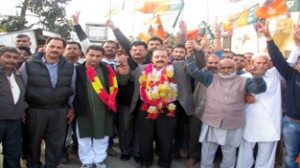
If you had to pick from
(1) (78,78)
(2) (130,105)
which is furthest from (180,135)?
(1) (78,78)

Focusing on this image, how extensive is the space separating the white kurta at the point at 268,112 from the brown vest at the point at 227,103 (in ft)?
0.69

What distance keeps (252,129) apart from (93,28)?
13915 millimetres

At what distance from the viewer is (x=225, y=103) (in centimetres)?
384

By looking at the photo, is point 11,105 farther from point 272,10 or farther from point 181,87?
point 272,10

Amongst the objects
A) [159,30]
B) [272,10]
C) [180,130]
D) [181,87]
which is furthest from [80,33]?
[159,30]

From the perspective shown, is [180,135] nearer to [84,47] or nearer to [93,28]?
[84,47]

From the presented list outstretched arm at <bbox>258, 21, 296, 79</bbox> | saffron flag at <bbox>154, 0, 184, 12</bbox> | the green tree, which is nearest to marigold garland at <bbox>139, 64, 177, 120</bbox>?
outstretched arm at <bbox>258, 21, 296, 79</bbox>

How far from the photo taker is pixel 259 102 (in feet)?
12.9

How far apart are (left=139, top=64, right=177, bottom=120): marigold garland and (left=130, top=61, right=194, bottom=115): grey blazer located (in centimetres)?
11

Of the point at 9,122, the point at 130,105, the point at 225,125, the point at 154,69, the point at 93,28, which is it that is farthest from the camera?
the point at 93,28

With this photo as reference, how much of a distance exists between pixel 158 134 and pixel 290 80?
1.99 m

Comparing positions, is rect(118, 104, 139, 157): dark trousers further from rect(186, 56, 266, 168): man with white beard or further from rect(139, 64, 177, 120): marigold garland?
rect(186, 56, 266, 168): man with white beard

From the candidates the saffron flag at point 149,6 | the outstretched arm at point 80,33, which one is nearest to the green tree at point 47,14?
the saffron flag at point 149,6

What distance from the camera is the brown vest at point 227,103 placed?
3.83 metres
